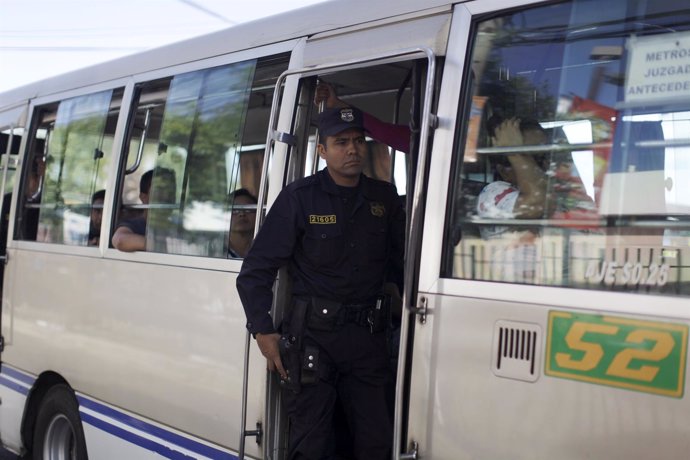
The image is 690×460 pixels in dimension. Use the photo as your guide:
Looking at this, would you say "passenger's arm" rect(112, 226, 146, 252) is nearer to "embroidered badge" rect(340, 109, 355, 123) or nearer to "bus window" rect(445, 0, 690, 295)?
"embroidered badge" rect(340, 109, 355, 123)

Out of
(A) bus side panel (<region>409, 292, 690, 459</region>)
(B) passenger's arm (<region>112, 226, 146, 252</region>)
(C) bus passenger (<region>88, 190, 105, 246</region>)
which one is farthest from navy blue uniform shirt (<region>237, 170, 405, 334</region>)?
(C) bus passenger (<region>88, 190, 105, 246</region>)

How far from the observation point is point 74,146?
559cm

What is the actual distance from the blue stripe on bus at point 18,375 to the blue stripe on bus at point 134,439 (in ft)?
2.54

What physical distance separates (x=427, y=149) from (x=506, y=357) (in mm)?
868

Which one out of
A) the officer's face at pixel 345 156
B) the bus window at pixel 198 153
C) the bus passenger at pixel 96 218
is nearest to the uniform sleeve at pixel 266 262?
Result: the officer's face at pixel 345 156

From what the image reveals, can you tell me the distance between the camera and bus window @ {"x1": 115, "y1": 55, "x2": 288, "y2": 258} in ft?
13.8

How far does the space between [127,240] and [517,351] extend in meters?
2.74

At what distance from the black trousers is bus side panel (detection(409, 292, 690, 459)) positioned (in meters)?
0.54

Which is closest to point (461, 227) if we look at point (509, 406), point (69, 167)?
point (509, 406)

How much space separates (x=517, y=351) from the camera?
2.75 meters

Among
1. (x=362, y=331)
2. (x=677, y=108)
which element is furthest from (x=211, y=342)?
(x=677, y=108)

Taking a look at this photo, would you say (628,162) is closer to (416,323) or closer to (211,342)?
(416,323)

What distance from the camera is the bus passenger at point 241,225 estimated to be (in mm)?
4102

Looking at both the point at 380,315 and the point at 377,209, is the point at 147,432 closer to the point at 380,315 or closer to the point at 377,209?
the point at 380,315
